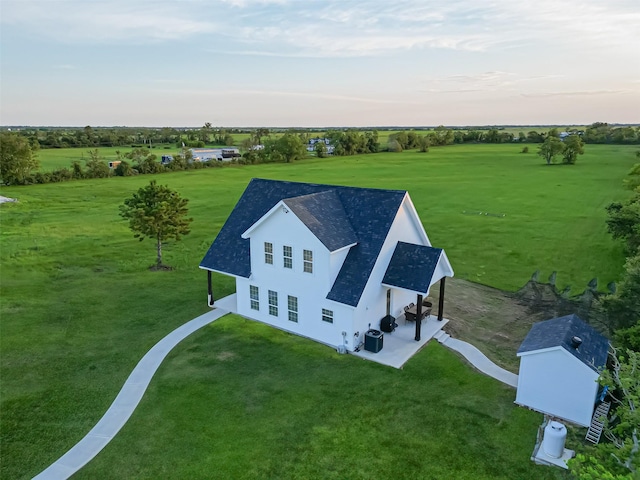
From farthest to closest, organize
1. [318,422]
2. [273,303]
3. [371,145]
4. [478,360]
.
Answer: [371,145]
[273,303]
[478,360]
[318,422]

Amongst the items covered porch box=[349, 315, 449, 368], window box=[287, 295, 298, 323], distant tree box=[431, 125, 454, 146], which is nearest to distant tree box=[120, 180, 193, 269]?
window box=[287, 295, 298, 323]

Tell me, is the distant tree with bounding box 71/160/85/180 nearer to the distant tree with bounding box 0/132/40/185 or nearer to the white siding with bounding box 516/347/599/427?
the distant tree with bounding box 0/132/40/185

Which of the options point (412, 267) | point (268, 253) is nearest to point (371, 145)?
point (268, 253)

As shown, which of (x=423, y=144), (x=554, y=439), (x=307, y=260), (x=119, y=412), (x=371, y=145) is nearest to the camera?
(x=554, y=439)

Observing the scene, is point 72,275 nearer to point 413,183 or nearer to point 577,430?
point 577,430

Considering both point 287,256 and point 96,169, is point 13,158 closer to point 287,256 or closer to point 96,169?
point 96,169

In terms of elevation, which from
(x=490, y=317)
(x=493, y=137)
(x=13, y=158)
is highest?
Result: (x=493, y=137)

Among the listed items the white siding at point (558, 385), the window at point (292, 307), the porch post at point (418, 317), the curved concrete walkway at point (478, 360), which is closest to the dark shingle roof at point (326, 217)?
the window at point (292, 307)

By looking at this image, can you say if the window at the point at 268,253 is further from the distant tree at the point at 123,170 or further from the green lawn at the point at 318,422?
the distant tree at the point at 123,170
